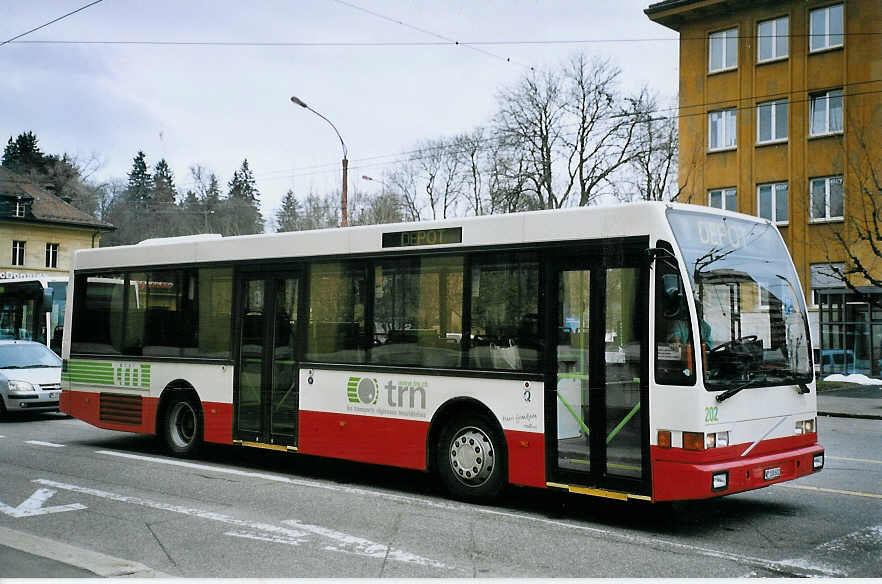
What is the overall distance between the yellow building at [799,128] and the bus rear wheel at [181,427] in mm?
22480

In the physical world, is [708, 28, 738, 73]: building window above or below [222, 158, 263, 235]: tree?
above

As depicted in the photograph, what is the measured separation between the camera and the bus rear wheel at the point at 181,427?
477 inches

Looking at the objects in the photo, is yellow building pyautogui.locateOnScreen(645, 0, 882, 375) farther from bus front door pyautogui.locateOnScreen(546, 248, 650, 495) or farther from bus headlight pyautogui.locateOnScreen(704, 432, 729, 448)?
bus headlight pyautogui.locateOnScreen(704, 432, 729, 448)

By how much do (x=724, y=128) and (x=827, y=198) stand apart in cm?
480

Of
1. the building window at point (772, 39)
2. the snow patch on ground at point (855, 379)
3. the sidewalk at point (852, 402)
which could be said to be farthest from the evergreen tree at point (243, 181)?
the sidewalk at point (852, 402)

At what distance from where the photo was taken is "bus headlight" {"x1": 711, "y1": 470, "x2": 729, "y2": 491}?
7.36 m

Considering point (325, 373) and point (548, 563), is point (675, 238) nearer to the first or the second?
point (548, 563)

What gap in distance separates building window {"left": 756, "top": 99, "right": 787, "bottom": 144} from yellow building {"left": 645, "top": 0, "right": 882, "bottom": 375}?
0.04 meters

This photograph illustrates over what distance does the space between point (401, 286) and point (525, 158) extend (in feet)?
117

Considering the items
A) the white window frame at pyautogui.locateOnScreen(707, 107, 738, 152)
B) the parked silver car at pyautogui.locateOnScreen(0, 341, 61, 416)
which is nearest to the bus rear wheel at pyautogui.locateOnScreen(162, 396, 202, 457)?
the parked silver car at pyautogui.locateOnScreen(0, 341, 61, 416)

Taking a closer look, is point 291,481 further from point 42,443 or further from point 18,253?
point 18,253

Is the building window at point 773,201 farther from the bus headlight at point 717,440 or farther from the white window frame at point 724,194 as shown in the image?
the bus headlight at point 717,440

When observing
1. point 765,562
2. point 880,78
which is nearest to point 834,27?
point 880,78

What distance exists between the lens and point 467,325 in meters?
9.12
